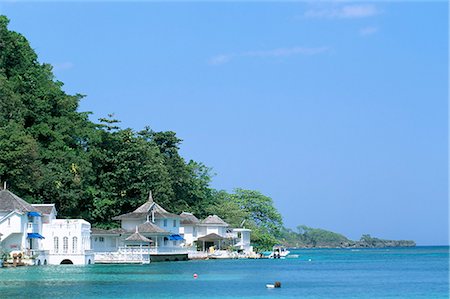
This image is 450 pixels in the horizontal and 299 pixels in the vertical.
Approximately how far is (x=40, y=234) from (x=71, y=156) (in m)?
12.1

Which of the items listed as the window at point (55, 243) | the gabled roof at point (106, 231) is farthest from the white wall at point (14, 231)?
the gabled roof at point (106, 231)

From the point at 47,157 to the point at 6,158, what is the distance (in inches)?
301

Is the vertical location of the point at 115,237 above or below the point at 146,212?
below

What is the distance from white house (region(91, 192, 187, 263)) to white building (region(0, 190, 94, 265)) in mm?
6247

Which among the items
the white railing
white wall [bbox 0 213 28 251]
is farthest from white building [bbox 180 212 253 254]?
white wall [bbox 0 213 28 251]

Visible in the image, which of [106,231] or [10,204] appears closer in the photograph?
[10,204]

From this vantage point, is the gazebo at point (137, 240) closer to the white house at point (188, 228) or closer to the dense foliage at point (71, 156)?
the dense foliage at point (71, 156)

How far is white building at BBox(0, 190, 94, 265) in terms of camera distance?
5097 centimetres

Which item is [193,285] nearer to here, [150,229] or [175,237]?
[150,229]

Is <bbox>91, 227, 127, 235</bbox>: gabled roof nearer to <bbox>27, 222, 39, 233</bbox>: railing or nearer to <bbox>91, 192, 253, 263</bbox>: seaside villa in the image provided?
<bbox>91, 192, 253, 263</bbox>: seaside villa

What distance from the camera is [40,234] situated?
5366cm

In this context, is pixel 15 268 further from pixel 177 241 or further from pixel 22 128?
pixel 177 241

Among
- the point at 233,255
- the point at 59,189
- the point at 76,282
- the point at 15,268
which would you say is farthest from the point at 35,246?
the point at 233,255

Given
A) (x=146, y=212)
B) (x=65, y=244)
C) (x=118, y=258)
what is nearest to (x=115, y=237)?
(x=146, y=212)
